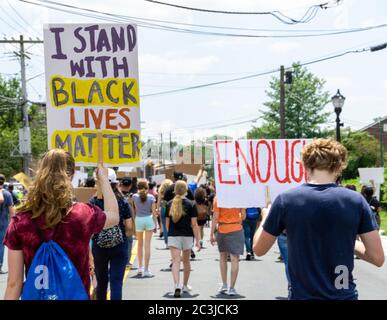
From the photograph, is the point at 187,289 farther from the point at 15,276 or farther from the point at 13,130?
the point at 13,130

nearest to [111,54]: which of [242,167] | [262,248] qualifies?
[242,167]

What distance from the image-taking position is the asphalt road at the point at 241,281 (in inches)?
348

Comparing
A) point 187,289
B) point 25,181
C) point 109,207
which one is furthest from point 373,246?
point 187,289

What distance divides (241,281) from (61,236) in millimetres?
6934

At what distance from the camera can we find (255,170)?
640 centimetres

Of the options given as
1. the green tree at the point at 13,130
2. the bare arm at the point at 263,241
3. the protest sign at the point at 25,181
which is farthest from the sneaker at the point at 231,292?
the green tree at the point at 13,130

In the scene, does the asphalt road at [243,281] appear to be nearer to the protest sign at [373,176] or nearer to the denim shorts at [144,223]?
the denim shorts at [144,223]

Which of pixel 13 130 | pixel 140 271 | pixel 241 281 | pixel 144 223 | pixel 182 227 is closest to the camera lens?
pixel 182 227

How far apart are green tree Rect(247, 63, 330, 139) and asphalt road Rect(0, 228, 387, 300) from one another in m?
46.6

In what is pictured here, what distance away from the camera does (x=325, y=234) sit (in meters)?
3.43

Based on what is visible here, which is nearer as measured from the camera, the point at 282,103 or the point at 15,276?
the point at 15,276

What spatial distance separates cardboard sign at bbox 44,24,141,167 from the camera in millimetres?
5547
